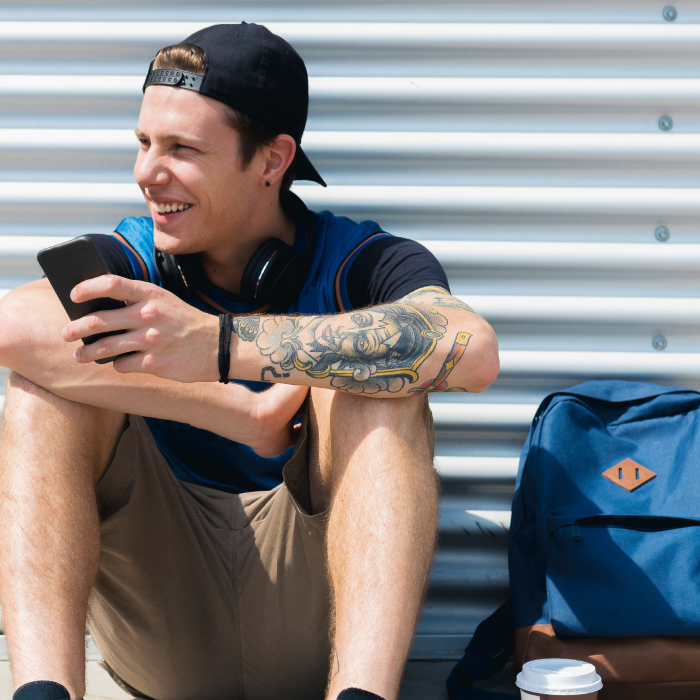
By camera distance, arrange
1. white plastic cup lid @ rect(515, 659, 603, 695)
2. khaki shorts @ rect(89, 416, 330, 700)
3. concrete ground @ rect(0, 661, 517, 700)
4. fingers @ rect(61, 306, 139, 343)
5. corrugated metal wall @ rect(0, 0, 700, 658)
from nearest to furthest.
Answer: fingers @ rect(61, 306, 139, 343) → white plastic cup lid @ rect(515, 659, 603, 695) → khaki shorts @ rect(89, 416, 330, 700) → concrete ground @ rect(0, 661, 517, 700) → corrugated metal wall @ rect(0, 0, 700, 658)

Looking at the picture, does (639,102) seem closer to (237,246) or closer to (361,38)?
(361,38)

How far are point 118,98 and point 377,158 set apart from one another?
0.90 meters

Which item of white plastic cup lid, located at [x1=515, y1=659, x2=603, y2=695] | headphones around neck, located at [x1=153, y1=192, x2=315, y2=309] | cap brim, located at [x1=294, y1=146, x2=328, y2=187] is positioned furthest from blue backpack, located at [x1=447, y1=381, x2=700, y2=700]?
cap brim, located at [x1=294, y1=146, x2=328, y2=187]

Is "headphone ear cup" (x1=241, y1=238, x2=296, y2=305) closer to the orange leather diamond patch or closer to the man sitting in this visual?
the man sitting

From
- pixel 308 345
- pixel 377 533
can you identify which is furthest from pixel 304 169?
pixel 377 533

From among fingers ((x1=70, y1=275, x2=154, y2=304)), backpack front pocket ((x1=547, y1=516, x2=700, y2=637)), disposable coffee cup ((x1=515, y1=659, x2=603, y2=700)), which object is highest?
fingers ((x1=70, y1=275, x2=154, y2=304))

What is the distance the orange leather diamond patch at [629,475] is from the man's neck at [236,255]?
3.98 ft

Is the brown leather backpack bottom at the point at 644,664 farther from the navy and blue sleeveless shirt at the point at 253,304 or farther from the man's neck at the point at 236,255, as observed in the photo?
the man's neck at the point at 236,255

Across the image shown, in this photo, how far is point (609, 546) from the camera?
200cm

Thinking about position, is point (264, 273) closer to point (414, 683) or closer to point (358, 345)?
point (358, 345)

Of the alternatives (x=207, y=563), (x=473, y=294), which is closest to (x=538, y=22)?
(x=473, y=294)

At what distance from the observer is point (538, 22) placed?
2.46 m

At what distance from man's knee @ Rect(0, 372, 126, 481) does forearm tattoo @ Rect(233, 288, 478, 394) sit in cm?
41

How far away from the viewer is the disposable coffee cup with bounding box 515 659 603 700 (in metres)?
1.70
